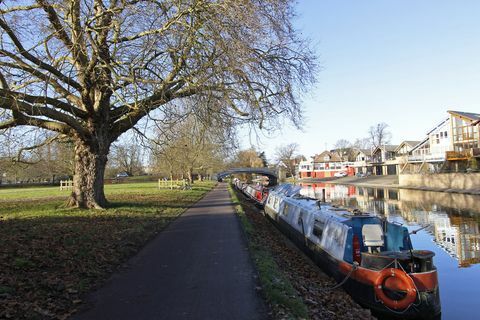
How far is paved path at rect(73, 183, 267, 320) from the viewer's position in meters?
5.98

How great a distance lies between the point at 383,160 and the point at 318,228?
81271 millimetres

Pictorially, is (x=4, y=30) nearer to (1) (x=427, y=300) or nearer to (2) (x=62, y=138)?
(2) (x=62, y=138)

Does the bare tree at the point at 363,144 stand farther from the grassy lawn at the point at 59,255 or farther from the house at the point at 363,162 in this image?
the grassy lawn at the point at 59,255

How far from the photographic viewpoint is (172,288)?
7.23 meters

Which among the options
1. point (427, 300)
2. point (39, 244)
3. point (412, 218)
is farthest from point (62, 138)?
point (412, 218)

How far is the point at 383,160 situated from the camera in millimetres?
89250

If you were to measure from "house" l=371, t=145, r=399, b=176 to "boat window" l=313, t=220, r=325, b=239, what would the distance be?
7404cm

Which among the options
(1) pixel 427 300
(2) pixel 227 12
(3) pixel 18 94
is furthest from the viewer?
(3) pixel 18 94

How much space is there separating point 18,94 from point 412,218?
20.7m

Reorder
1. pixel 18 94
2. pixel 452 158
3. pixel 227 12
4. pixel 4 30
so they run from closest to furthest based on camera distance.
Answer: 1. pixel 227 12
2. pixel 4 30
3. pixel 18 94
4. pixel 452 158

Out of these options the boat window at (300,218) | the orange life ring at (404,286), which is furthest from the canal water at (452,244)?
the boat window at (300,218)

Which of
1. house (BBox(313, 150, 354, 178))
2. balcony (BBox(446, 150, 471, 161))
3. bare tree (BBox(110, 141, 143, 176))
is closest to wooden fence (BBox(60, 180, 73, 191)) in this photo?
bare tree (BBox(110, 141, 143, 176))

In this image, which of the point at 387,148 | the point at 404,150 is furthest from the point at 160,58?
the point at 387,148

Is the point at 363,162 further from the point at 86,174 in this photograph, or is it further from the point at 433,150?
the point at 86,174
